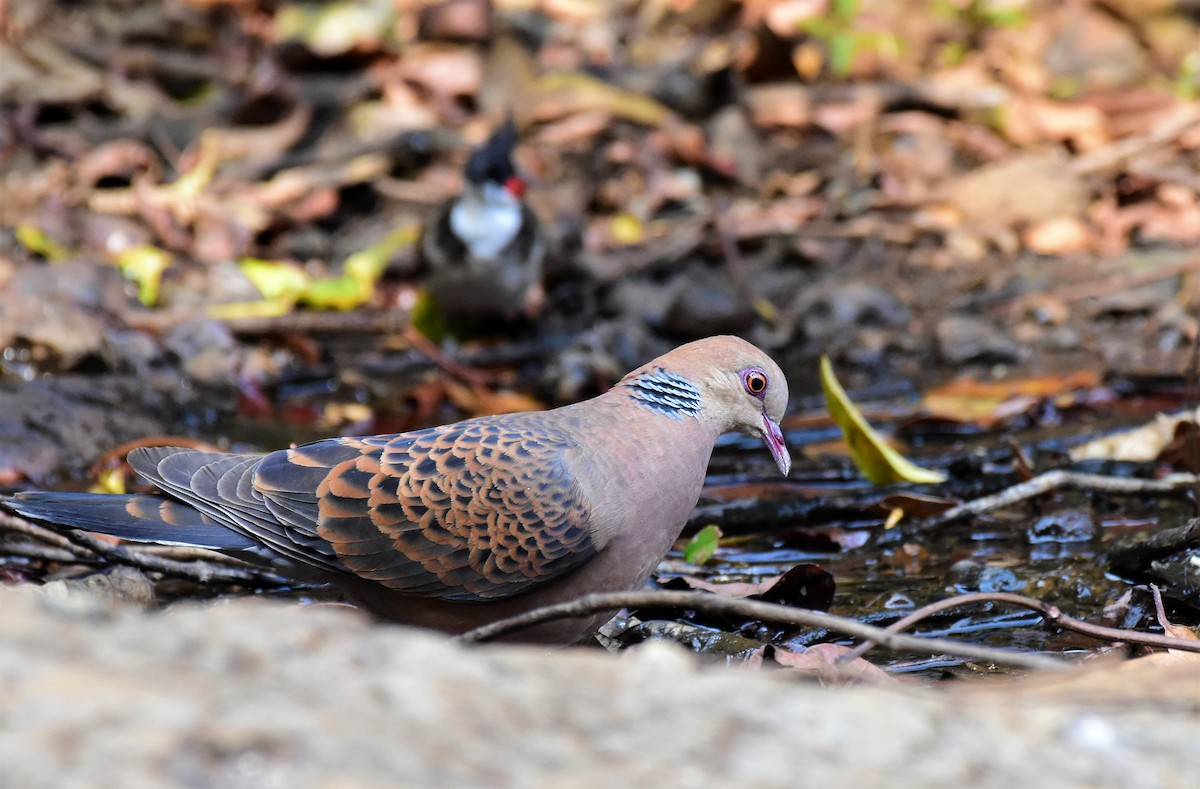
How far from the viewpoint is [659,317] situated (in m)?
6.33

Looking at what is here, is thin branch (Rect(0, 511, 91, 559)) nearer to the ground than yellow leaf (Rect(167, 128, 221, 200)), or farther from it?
nearer to the ground

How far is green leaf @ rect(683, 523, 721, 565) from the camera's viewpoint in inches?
139

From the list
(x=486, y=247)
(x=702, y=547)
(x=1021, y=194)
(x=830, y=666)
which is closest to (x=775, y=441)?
(x=702, y=547)

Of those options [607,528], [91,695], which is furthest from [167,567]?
[91,695]

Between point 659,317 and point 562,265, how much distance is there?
0.88 metres

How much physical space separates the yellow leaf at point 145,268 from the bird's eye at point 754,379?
3.86 metres

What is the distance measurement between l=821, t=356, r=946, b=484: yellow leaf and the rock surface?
2149mm

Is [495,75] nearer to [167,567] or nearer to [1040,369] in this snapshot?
[1040,369]

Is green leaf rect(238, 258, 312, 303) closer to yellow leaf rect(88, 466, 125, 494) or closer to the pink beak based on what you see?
yellow leaf rect(88, 466, 125, 494)

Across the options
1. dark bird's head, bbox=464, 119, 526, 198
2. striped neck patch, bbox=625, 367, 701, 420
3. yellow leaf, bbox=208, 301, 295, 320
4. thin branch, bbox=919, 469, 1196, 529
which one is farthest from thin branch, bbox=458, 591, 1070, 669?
dark bird's head, bbox=464, 119, 526, 198

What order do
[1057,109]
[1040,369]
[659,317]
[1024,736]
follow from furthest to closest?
[1057,109] < [659,317] < [1040,369] < [1024,736]

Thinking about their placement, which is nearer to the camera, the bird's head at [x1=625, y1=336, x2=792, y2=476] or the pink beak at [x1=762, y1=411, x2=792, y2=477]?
the bird's head at [x1=625, y1=336, x2=792, y2=476]

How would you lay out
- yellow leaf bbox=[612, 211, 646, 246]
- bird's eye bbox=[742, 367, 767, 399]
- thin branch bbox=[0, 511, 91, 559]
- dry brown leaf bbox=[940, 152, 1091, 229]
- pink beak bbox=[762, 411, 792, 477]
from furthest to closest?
1. yellow leaf bbox=[612, 211, 646, 246]
2. dry brown leaf bbox=[940, 152, 1091, 229]
3. pink beak bbox=[762, 411, 792, 477]
4. bird's eye bbox=[742, 367, 767, 399]
5. thin branch bbox=[0, 511, 91, 559]

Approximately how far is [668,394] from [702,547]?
0.54 metres
